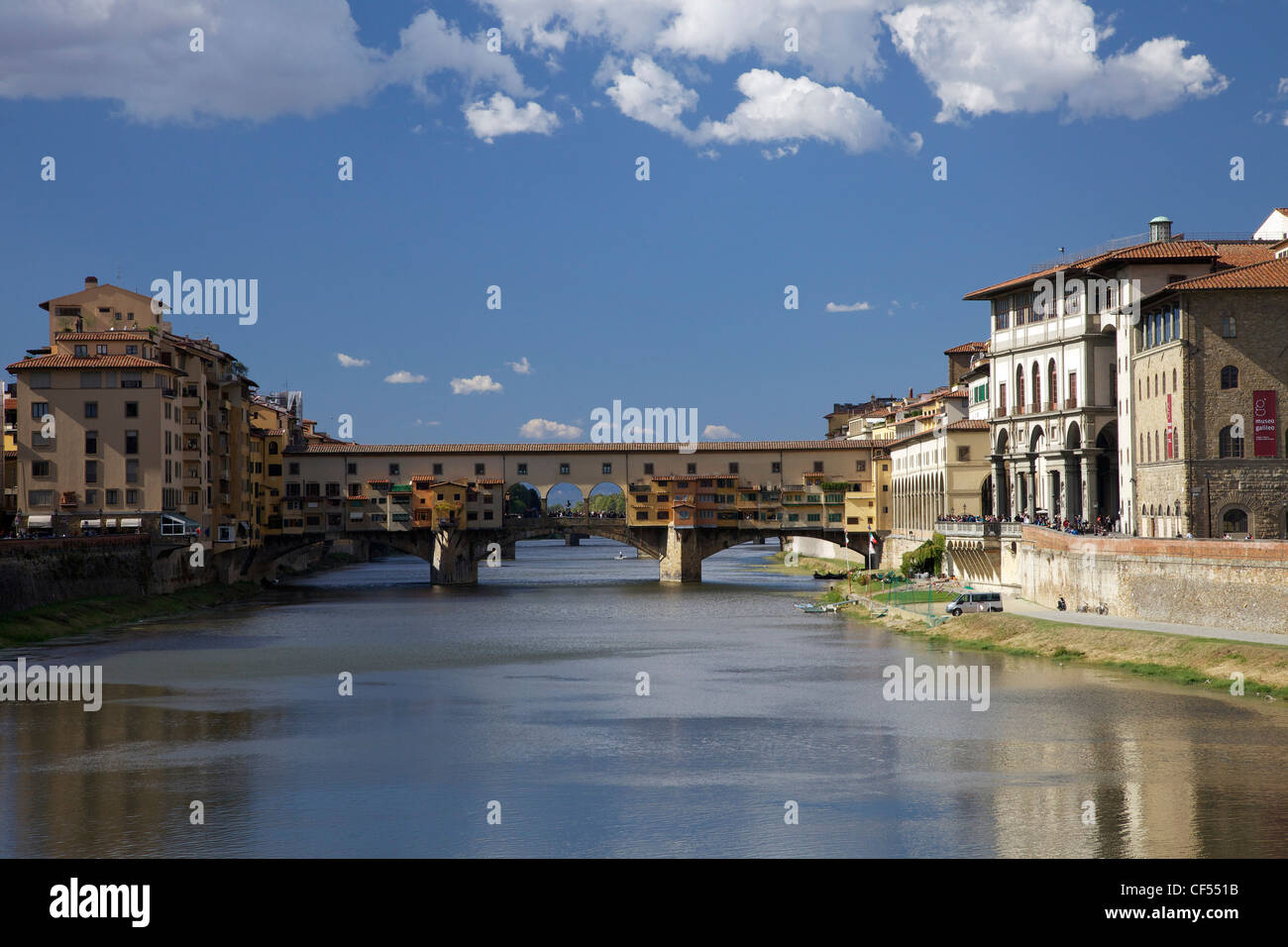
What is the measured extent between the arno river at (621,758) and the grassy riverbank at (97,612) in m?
3.62

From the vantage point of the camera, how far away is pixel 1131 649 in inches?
1913

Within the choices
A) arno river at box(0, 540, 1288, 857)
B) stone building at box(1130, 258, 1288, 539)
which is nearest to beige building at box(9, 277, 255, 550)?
arno river at box(0, 540, 1288, 857)

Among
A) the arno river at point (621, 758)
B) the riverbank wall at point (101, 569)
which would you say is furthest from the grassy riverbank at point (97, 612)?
the arno river at point (621, 758)

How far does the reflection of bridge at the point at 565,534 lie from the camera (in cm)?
11275

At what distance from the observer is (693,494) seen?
11312 cm

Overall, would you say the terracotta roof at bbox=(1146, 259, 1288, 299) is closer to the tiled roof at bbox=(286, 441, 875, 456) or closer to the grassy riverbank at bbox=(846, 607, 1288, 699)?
the grassy riverbank at bbox=(846, 607, 1288, 699)

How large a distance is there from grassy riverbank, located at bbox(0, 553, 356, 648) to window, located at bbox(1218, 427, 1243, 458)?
5205 cm

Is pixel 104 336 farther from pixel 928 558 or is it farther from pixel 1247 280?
pixel 1247 280

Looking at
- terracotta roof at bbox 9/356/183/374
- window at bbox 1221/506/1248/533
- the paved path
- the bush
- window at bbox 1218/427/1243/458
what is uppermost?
terracotta roof at bbox 9/356/183/374

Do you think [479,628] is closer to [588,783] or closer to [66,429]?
[66,429]

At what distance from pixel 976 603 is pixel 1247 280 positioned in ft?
59.5

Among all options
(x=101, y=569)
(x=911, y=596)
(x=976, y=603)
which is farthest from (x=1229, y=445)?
(x=101, y=569)

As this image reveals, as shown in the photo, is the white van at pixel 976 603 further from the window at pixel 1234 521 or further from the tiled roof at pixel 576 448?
the tiled roof at pixel 576 448

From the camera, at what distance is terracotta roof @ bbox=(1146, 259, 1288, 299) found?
5875 centimetres
